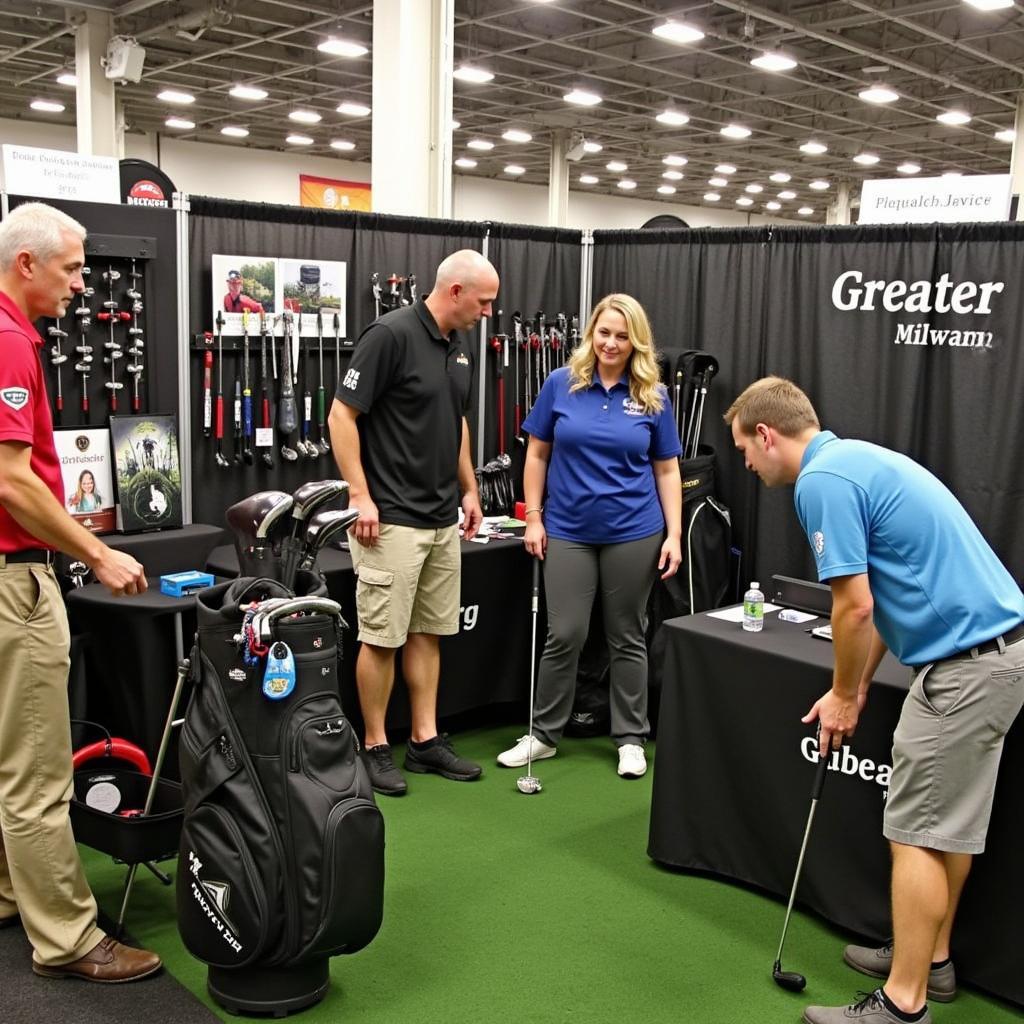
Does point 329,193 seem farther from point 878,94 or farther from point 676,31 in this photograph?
point 676,31

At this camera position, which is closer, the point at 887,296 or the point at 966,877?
the point at 966,877

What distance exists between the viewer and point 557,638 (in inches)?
152

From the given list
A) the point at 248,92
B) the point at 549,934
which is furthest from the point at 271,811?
the point at 248,92

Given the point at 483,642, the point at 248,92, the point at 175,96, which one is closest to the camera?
the point at 483,642

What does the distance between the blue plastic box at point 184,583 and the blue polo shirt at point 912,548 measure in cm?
199

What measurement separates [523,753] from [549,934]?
3.76 ft

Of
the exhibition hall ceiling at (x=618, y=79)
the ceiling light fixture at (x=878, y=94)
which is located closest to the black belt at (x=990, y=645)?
the exhibition hall ceiling at (x=618, y=79)

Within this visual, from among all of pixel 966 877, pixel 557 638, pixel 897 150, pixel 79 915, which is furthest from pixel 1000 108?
pixel 79 915

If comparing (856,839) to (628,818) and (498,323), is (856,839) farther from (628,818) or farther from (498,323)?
(498,323)

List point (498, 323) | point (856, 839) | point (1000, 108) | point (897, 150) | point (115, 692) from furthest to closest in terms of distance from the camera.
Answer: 1. point (897, 150)
2. point (1000, 108)
3. point (498, 323)
4. point (115, 692)
5. point (856, 839)

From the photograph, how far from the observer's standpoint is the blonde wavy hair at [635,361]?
12.2ft

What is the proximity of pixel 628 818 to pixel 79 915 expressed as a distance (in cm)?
168

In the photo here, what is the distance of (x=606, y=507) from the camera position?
375 centimetres

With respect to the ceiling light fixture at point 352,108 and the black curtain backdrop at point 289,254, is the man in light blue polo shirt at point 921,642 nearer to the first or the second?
the black curtain backdrop at point 289,254
